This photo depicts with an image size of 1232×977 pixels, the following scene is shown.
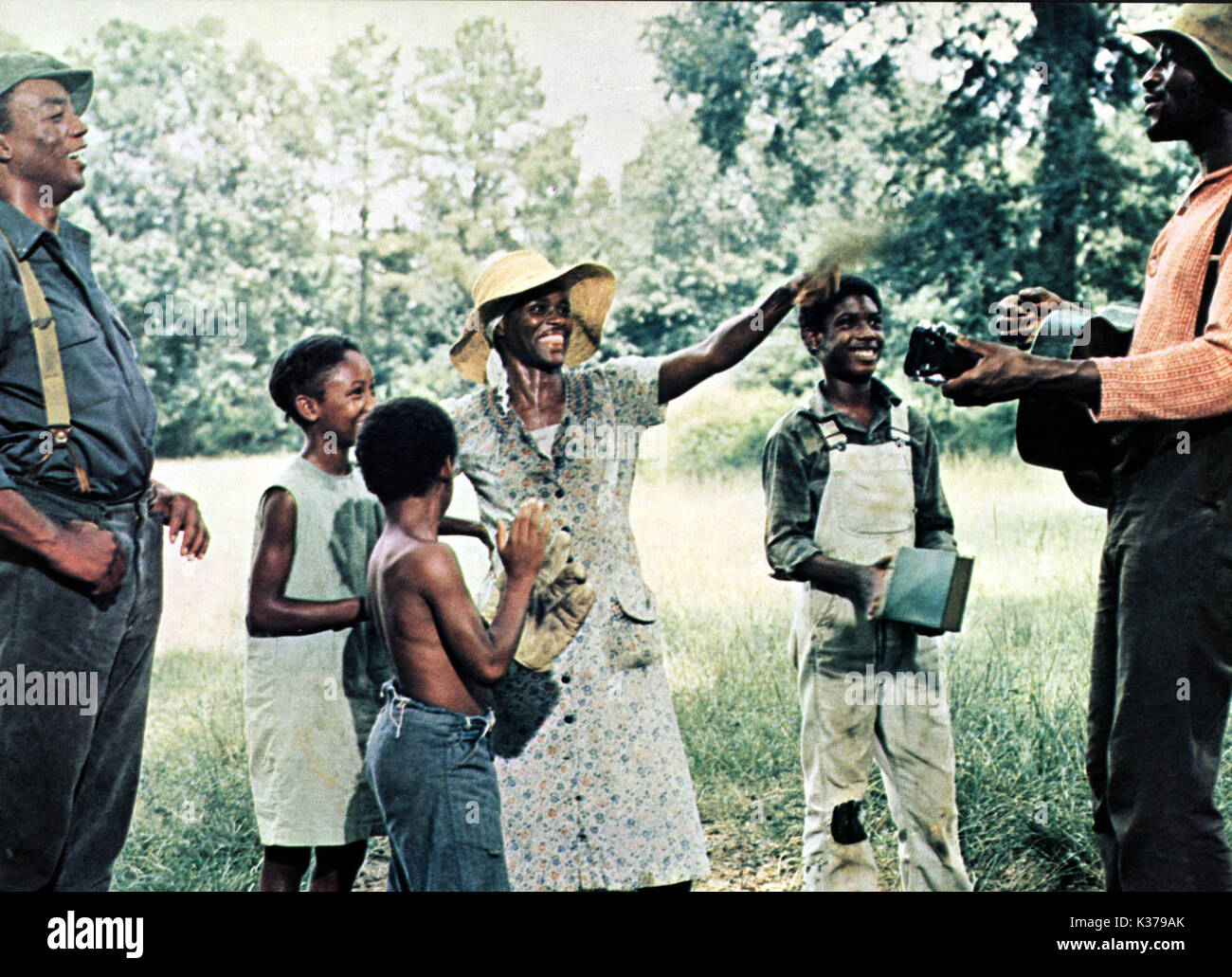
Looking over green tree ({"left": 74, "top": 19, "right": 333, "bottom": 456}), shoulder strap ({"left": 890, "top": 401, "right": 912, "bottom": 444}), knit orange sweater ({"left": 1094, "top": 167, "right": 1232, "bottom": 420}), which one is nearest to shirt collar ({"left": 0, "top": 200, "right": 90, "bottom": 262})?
green tree ({"left": 74, "top": 19, "right": 333, "bottom": 456})

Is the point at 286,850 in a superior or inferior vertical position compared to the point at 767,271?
inferior

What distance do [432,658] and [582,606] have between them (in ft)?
1.70

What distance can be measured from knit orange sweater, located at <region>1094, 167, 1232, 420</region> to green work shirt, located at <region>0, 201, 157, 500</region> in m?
2.71

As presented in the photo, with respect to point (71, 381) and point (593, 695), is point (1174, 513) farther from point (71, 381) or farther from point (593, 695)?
point (71, 381)

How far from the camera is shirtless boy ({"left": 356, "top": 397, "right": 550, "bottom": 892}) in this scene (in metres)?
3.20

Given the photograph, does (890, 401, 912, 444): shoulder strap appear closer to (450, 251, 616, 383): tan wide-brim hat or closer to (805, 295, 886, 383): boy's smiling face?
(805, 295, 886, 383): boy's smiling face

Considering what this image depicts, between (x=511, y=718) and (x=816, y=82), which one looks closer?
(x=511, y=718)

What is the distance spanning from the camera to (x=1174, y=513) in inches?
126

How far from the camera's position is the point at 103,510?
3615 mm

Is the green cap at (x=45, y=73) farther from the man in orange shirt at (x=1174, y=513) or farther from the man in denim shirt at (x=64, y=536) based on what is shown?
the man in orange shirt at (x=1174, y=513)
